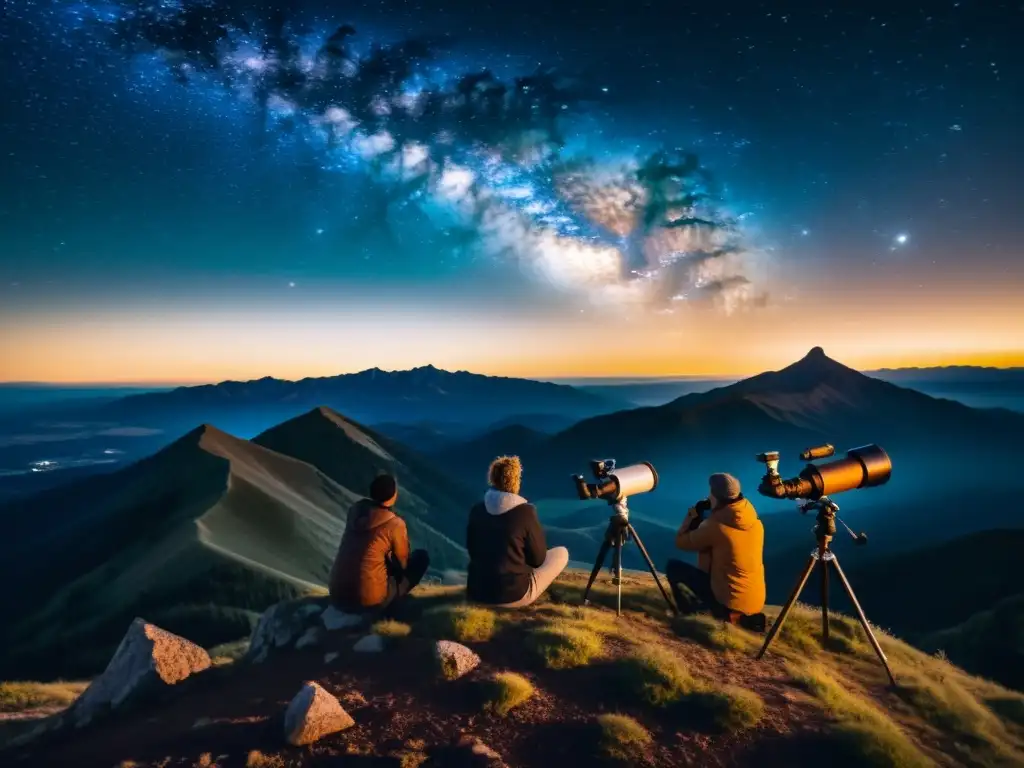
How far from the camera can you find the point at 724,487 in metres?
7.60

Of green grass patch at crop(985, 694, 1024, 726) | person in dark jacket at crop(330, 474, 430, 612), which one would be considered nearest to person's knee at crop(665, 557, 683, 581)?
person in dark jacket at crop(330, 474, 430, 612)

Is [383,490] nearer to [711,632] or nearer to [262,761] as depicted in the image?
[262,761]

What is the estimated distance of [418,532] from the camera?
110 metres

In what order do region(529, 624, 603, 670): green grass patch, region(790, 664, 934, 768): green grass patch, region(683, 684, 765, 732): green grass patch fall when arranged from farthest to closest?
1. region(529, 624, 603, 670): green grass patch
2. region(683, 684, 765, 732): green grass patch
3. region(790, 664, 934, 768): green grass patch

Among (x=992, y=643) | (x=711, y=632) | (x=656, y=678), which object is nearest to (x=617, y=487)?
(x=711, y=632)

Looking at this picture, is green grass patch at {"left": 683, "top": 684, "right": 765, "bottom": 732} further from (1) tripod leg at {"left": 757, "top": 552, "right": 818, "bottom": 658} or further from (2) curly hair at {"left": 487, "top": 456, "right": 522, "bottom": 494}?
(2) curly hair at {"left": 487, "top": 456, "right": 522, "bottom": 494}

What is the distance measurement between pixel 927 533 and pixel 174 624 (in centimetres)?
15271

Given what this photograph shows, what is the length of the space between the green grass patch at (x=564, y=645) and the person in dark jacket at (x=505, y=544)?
821 mm

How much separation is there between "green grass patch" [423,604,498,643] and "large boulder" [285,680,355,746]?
1.89 meters

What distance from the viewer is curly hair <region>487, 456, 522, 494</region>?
7.75m

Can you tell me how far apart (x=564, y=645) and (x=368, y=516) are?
10.4ft

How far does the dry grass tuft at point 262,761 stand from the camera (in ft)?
17.9

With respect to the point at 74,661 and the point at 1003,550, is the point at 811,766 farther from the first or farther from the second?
the point at 1003,550

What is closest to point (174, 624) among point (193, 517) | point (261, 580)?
point (261, 580)
